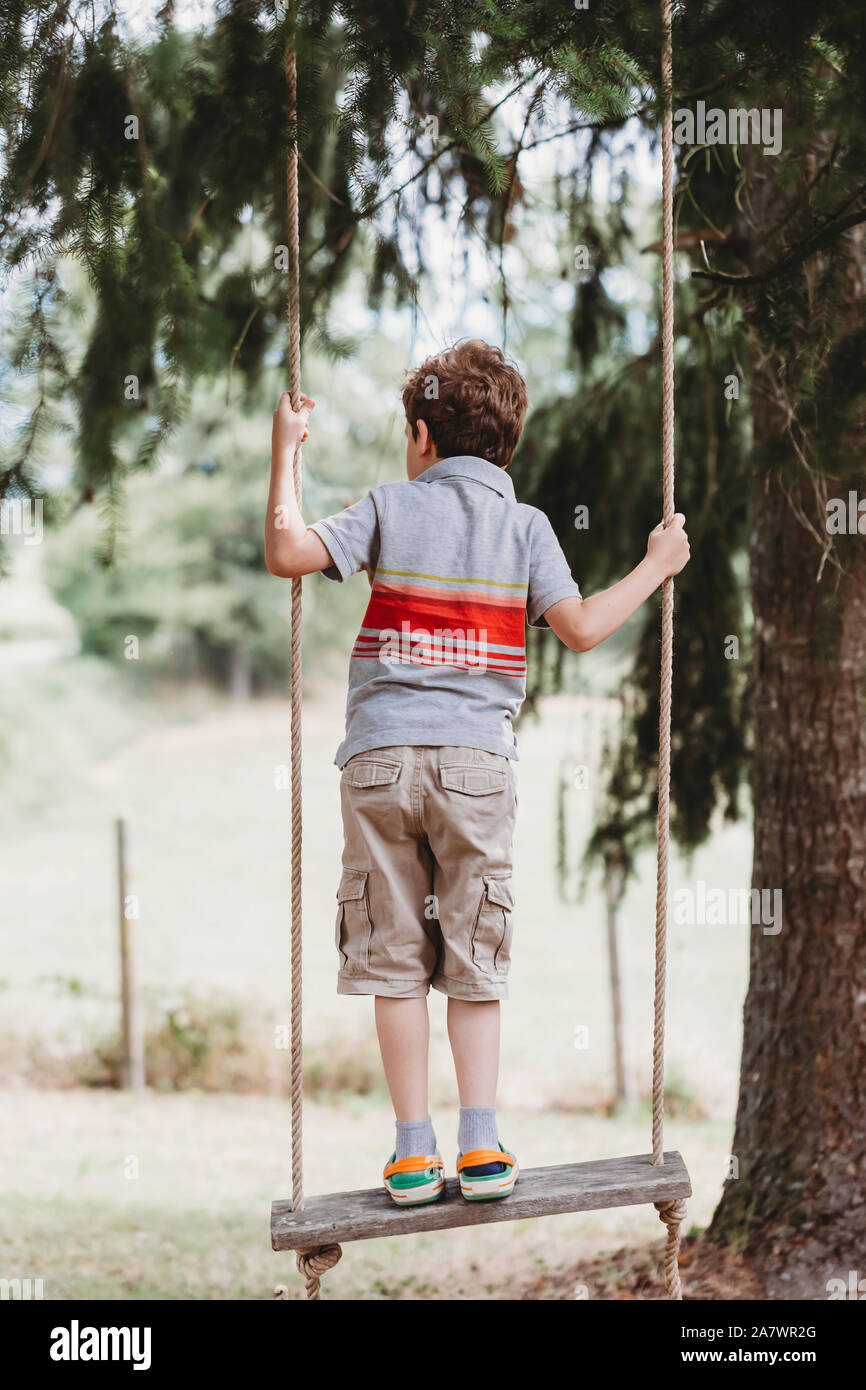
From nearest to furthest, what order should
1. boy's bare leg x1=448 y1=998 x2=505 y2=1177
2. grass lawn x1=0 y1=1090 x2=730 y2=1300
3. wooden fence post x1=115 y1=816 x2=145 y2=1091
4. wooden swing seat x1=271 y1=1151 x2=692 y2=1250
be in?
wooden swing seat x1=271 y1=1151 x2=692 y2=1250
boy's bare leg x1=448 y1=998 x2=505 y2=1177
grass lawn x1=0 y1=1090 x2=730 y2=1300
wooden fence post x1=115 y1=816 x2=145 y2=1091

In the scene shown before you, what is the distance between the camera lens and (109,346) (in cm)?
249

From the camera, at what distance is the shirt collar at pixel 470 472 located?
1995 mm

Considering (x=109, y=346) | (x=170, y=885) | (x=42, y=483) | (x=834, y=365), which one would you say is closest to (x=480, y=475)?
(x=834, y=365)

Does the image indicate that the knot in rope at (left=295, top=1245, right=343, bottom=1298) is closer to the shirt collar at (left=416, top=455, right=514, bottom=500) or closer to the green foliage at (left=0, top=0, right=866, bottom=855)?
the shirt collar at (left=416, top=455, right=514, bottom=500)

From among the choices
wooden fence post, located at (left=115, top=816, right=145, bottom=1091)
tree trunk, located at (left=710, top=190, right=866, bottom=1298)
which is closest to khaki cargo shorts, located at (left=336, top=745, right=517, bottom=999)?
tree trunk, located at (left=710, top=190, right=866, bottom=1298)

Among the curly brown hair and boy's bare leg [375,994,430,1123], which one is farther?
the curly brown hair

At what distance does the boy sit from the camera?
1851mm

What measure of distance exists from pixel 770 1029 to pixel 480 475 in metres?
1.76

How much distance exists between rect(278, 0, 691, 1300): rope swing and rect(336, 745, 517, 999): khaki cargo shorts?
0.32 feet

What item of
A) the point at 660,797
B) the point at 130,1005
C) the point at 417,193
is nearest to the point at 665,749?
the point at 660,797

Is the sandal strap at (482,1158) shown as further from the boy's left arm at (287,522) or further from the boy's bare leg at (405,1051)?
the boy's left arm at (287,522)

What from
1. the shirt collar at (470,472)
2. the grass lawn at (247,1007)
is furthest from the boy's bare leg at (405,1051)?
the grass lawn at (247,1007)

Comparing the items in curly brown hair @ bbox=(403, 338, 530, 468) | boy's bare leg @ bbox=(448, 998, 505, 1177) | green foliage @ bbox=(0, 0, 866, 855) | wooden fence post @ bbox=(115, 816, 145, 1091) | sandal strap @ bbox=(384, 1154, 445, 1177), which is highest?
green foliage @ bbox=(0, 0, 866, 855)
